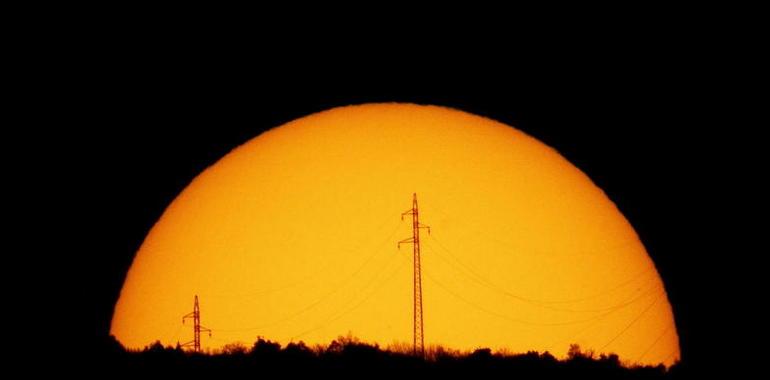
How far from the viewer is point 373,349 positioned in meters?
6.99

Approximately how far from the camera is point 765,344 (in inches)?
293

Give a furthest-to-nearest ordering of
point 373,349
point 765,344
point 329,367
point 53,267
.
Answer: point 53,267 → point 765,344 → point 373,349 → point 329,367

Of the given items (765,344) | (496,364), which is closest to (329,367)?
(496,364)

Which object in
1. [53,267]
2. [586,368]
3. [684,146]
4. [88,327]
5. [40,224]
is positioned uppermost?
[684,146]

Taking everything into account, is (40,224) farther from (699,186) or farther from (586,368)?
(699,186)

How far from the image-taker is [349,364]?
6.58 m

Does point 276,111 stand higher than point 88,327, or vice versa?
point 276,111

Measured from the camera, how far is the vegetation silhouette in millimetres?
6434

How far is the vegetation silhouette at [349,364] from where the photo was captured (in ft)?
21.1

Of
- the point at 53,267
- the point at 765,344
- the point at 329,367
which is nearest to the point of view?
the point at 329,367

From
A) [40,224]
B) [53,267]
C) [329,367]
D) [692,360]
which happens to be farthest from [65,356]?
[692,360]

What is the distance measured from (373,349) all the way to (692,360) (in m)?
3.30

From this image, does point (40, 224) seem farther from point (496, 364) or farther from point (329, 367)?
point (496, 364)

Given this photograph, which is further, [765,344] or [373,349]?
[765,344]
